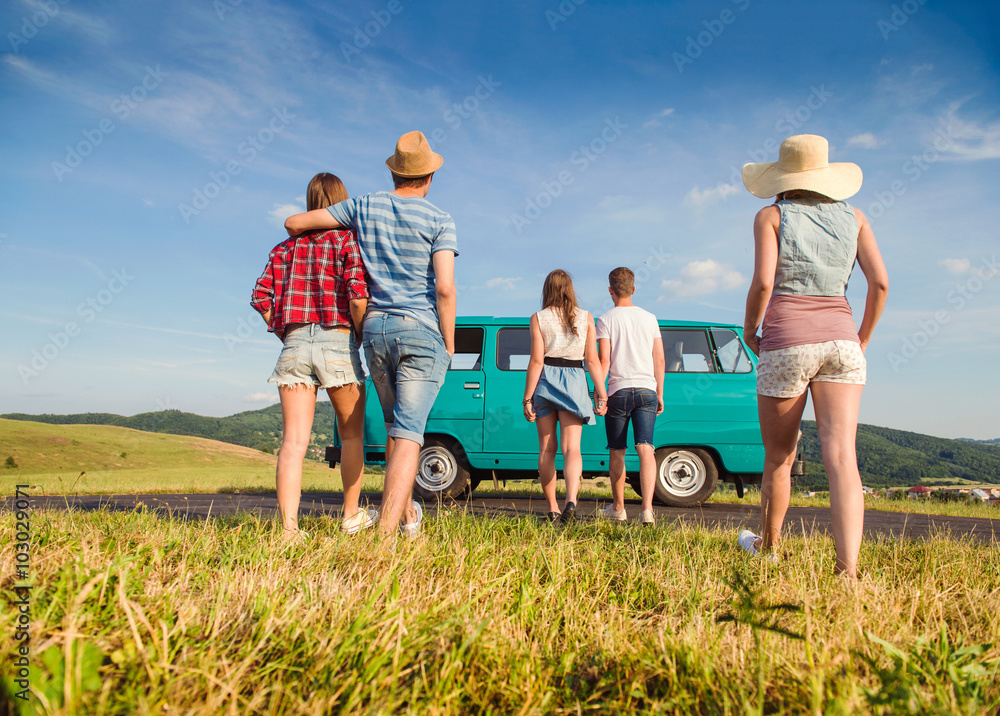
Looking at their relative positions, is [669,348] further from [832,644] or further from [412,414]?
[832,644]

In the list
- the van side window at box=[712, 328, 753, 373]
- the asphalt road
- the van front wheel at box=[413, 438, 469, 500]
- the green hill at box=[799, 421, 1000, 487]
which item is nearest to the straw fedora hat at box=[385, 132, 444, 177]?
the asphalt road

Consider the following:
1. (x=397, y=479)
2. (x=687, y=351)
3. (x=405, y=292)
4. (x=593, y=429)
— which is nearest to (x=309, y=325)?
(x=405, y=292)

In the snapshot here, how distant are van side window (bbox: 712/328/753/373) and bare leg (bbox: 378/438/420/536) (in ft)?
16.2

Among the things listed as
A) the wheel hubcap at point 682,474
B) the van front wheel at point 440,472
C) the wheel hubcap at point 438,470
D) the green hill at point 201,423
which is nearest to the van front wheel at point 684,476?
the wheel hubcap at point 682,474

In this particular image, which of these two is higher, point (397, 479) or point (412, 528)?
point (397, 479)

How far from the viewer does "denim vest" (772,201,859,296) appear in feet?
8.00

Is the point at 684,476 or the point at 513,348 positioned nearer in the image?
the point at 684,476

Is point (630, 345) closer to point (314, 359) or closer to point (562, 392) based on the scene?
point (562, 392)

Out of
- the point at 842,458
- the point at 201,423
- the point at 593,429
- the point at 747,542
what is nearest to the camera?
the point at 842,458

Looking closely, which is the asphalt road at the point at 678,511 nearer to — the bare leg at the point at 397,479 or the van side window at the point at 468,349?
the van side window at the point at 468,349

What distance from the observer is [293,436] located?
2801 millimetres

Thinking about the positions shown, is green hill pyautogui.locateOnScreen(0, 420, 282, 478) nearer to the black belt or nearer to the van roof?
the van roof

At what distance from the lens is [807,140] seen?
2535 millimetres

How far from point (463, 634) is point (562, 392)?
2794mm
